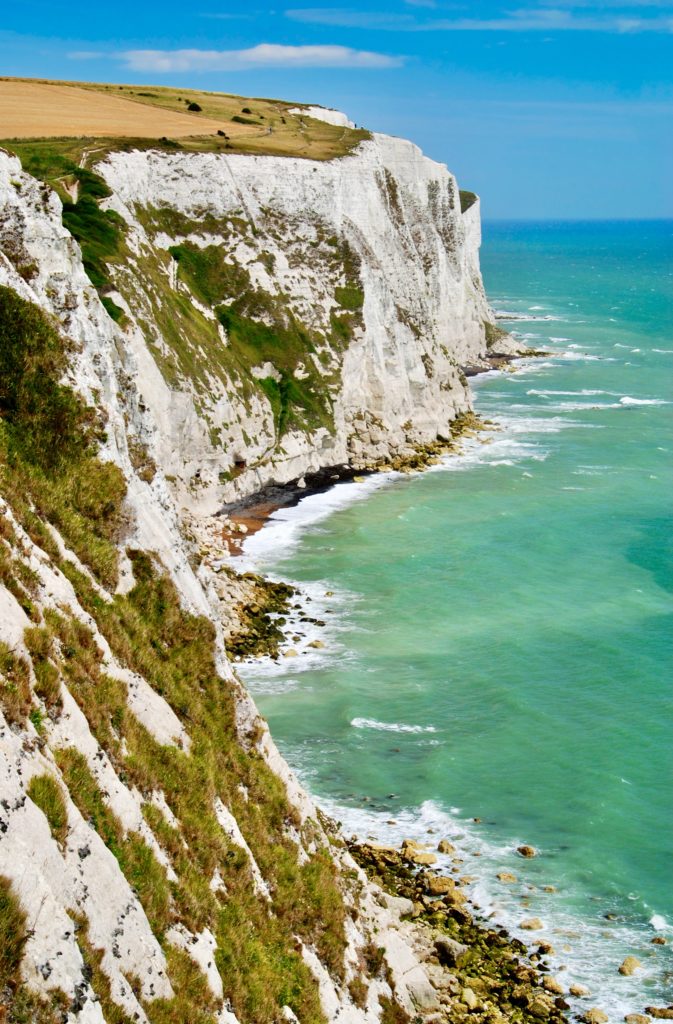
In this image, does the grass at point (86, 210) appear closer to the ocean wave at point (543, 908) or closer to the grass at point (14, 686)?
the ocean wave at point (543, 908)

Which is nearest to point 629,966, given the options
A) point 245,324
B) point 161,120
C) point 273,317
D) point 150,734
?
point 150,734

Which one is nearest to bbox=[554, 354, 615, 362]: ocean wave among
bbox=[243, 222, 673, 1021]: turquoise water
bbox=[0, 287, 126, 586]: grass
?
bbox=[243, 222, 673, 1021]: turquoise water

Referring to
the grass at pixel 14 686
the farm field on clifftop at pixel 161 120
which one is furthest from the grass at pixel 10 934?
the farm field on clifftop at pixel 161 120

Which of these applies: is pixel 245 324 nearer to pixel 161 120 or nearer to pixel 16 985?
pixel 161 120

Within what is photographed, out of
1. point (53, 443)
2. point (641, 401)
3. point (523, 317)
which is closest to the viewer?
point (53, 443)

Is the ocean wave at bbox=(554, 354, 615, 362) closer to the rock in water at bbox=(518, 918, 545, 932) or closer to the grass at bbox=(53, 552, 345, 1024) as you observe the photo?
the rock in water at bbox=(518, 918, 545, 932)

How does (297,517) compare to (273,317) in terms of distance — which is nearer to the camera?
(297,517)

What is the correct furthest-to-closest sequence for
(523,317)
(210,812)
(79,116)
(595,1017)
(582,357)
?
(523,317)
(582,357)
(79,116)
(595,1017)
(210,812)
